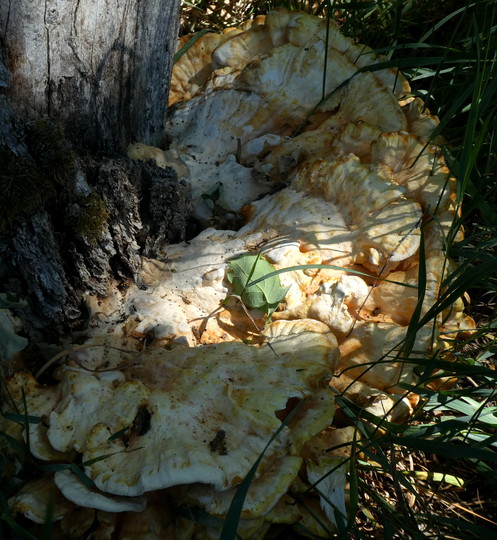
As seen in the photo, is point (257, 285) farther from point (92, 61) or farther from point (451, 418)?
point (92, 61)

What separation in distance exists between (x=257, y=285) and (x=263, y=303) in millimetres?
90

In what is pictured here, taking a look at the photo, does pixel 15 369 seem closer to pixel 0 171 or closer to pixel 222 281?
pixel 0 171

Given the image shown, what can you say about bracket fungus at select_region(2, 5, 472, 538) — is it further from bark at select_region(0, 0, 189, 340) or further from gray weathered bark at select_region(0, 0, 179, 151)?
gray weathered bark at select_region(0, 0, 179, 151)

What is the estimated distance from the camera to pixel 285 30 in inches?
137

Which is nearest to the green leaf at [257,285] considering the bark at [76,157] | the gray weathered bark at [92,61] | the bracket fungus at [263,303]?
the bracket fungus at [263,303]

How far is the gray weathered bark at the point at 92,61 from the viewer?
2.30 m

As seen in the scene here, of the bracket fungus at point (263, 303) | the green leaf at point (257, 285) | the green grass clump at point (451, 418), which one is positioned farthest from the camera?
the green leaf at point (257, 285)

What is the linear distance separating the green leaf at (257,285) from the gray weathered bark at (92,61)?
916 millimetres

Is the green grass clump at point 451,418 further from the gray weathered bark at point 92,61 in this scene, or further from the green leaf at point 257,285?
the gray weathered bark at point 92,61

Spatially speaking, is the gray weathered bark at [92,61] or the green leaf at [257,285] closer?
the gray weathered bark at [92,61]

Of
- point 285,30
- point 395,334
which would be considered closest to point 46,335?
point 395,334

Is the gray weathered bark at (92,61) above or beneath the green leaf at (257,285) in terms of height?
above

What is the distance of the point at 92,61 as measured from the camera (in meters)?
2.53

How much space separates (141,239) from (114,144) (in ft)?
1.69
